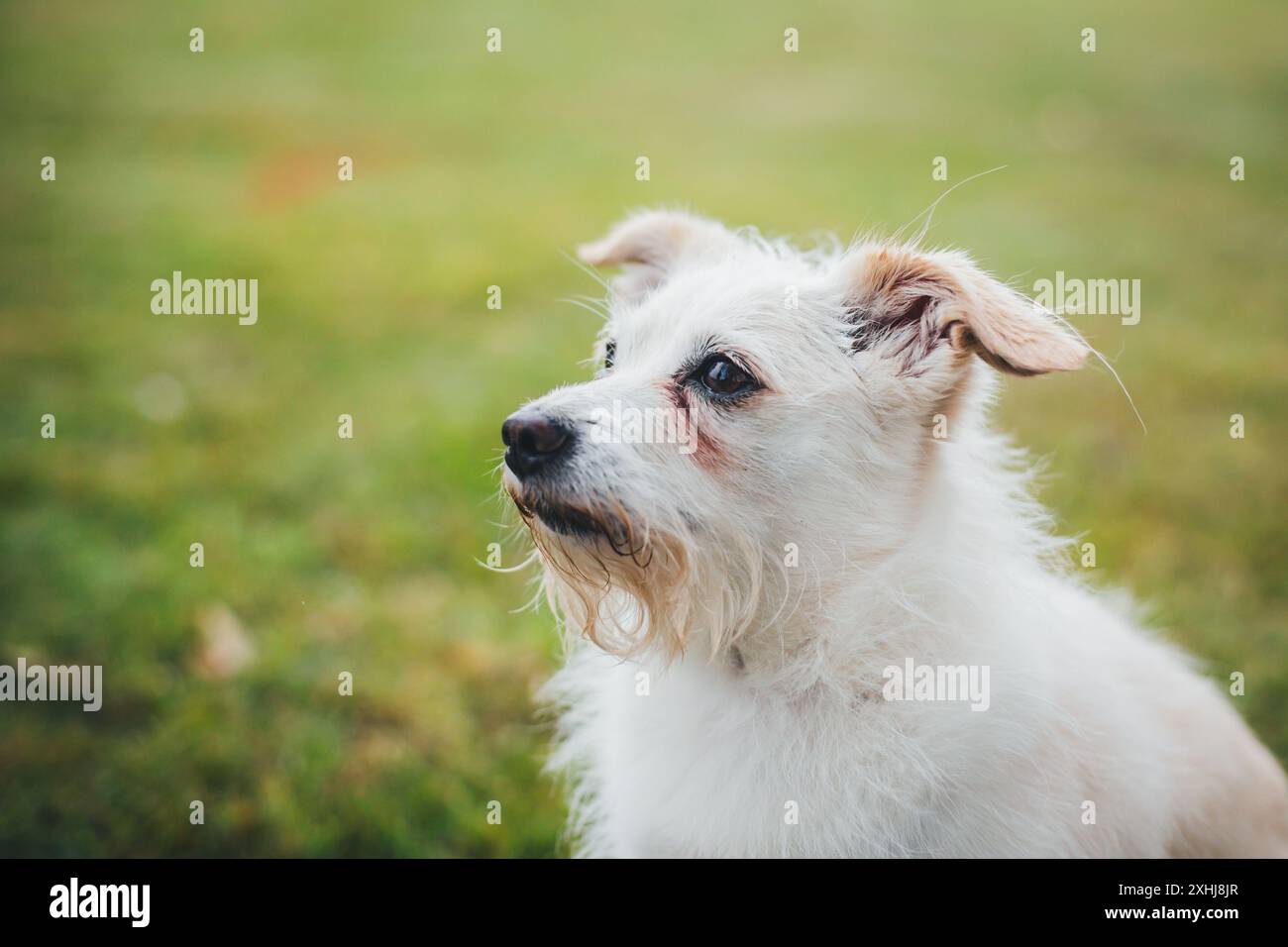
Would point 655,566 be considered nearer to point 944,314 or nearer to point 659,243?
point 944,314

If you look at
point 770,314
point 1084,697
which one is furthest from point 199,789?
point 1084,697

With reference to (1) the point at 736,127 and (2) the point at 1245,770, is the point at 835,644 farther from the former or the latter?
(1) the point at 736,127

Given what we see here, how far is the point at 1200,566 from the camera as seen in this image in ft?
15.9

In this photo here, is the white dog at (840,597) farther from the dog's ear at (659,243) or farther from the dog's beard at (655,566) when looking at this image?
the dog's ear at (659,243)

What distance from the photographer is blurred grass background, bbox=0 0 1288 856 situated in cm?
385

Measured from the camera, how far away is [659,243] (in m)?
3.33

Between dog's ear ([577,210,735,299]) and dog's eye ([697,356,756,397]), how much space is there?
727mm

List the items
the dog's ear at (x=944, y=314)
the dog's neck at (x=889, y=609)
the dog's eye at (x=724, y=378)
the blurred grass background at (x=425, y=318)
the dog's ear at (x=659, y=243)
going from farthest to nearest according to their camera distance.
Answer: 1. the blurred grass background at (x=425, y=318)
2. the dog's ear at (x=659, y=243)
3. the dog's eye at (x=724, y=378)
4. the dog's neck at (x=889, y=609)
5. the dog's ear at (x=944, y=314)

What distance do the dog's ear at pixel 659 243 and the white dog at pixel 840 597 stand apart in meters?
0.45

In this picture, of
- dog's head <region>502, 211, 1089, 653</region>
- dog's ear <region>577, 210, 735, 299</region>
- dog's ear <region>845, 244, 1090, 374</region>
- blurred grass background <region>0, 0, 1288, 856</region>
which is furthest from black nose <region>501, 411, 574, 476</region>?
blurred grass background <region>0, 0, 1288, 856</region>

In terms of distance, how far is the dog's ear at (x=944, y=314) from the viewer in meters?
2.32

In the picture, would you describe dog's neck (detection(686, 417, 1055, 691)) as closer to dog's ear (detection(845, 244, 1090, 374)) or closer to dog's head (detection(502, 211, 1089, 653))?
dog's head (detection(502, 211, 1089, 653))

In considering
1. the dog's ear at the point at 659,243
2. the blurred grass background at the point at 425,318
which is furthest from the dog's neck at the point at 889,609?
the blurred grass background at the point at 425,318

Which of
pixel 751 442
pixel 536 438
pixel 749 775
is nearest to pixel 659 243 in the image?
pixel 751 442
